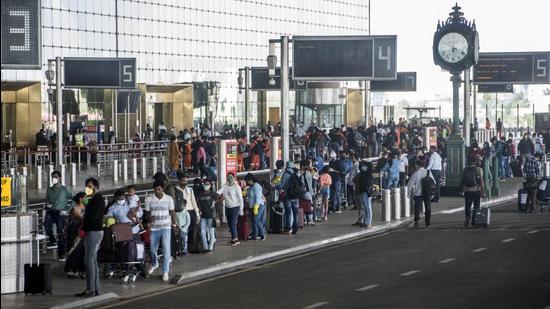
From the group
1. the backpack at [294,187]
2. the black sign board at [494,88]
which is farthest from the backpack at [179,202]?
the black sign board at [494,88]

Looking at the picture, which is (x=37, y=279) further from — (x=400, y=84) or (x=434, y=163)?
(x=400, y=84)

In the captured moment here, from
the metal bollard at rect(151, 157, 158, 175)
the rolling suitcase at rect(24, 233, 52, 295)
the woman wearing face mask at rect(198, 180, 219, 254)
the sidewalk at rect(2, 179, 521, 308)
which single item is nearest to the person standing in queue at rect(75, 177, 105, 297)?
the sidewalk at rect(2, 179, 521, 308)

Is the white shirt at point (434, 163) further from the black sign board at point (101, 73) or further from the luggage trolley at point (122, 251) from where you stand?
the luggage trolley at point (122, 251)

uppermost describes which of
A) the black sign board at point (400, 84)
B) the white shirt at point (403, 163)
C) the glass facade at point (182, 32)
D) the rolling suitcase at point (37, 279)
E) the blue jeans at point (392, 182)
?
the glass facade at point (182, 32)

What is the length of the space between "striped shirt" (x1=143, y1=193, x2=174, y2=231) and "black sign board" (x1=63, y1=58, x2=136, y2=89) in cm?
2629

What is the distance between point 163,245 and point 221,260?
282 centimetres

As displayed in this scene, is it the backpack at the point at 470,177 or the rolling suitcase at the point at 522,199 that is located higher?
the backpack at the point at 470,177

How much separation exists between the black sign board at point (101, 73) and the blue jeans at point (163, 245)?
25.9m

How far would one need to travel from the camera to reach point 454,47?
41.6 metres

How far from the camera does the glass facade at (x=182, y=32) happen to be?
255 feet

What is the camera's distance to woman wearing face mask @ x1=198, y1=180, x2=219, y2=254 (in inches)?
1024

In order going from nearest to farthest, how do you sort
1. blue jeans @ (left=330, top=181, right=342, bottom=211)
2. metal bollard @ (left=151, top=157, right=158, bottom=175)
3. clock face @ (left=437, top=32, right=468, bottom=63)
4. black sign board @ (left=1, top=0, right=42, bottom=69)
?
black sign board @ (left=1, top=0, right=42, bottom=69) < blue jeans @ (left=330, top=181, right=342, bottom=211) < clock face @ (left=437, top=32, right=468, bottom=63) < metal bollard @ (left=151, top=157, right=158, bottom=175)

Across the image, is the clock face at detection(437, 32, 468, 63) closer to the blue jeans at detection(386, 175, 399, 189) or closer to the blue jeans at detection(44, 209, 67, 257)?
the blue jeans at detection(386, 175, 399, 189)

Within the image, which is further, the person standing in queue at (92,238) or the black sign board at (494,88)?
the black sign board at (494,88)
